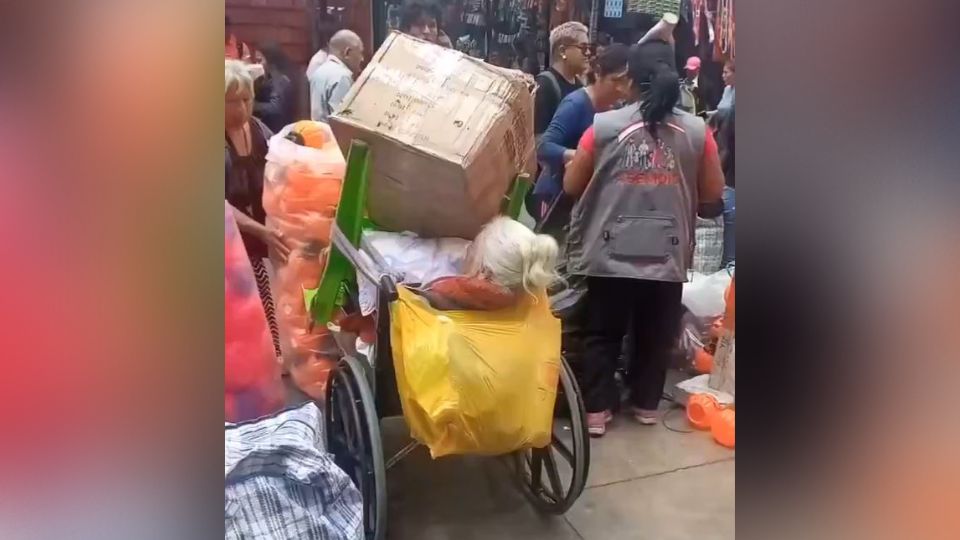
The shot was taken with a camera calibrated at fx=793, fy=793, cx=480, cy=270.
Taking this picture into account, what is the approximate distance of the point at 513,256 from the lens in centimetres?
69

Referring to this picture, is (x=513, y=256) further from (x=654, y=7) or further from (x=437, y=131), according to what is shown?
(x=654, y=7)

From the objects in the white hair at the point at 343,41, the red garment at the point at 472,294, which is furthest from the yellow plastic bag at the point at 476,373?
the white hair at the point at 343,41

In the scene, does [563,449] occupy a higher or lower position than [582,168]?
lower

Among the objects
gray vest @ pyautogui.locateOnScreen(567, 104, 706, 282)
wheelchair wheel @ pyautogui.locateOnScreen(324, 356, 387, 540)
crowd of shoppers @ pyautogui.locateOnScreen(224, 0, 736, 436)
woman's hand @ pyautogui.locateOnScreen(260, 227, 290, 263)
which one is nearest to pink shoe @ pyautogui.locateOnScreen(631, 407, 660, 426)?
crowd of shoppers @ pyautogui.locateOnScreen(224, 0, 736, 436)

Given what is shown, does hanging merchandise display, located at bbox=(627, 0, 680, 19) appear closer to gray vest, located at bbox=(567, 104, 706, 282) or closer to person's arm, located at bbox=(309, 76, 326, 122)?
gray vest, located at bbox=(567, 104, 706, 282)

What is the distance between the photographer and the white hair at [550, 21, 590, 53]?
68 centimetres

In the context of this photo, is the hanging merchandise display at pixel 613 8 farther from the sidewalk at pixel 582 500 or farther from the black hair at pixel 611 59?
the sidewalk at pixel 582 500

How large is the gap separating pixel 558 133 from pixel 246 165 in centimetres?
27

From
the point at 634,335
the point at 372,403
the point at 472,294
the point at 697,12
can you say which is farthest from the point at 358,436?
the point at 697,12

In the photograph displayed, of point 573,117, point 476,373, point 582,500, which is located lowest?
point 582,500
